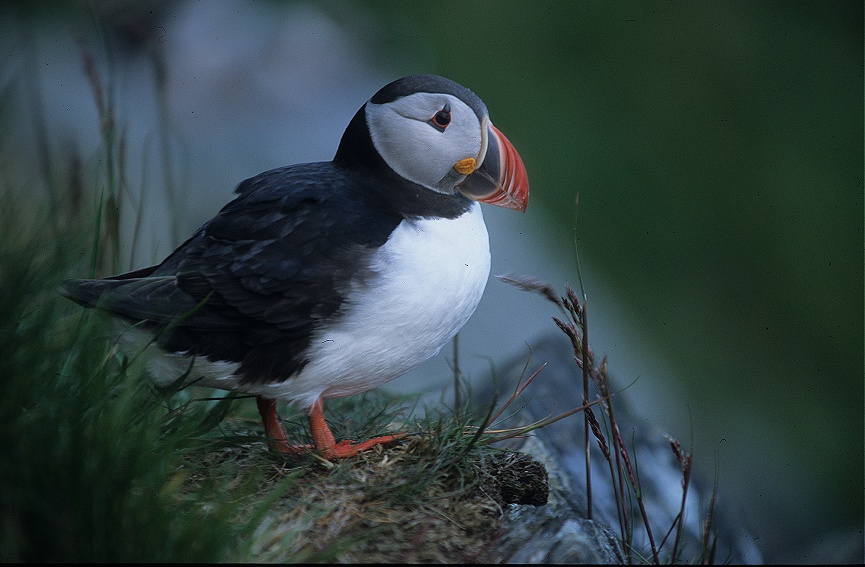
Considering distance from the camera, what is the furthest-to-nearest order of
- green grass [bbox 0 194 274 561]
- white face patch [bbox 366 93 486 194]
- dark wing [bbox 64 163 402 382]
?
1. white face patch [bbox 366 93 486 194]
2. dark wing [bbox 64 163 402 382]
3. green grass [bbox 0 194 274 561]

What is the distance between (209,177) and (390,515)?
10.4ft

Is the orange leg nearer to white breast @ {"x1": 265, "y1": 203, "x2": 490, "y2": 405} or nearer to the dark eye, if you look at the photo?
white breast @ {"x1": 265, "y1": 203, "x2": 490, "y2": 405}

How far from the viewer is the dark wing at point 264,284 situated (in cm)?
247

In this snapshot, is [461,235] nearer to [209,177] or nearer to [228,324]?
[228,324]

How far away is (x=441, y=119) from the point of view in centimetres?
265

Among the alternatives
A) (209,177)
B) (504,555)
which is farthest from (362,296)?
(209,177)

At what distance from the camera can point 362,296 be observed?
2.47 metres

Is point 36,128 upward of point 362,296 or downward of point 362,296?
upward

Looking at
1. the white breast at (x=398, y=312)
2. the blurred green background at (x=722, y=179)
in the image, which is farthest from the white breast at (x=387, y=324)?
the blurred green background at (x=722, y=179)

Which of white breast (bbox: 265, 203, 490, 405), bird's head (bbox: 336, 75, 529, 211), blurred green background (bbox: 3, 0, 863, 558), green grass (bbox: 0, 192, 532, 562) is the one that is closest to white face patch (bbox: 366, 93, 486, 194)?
bird's head (bbox: 336, 75, 529, 211)

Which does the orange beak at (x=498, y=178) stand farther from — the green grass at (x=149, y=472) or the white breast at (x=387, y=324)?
the green grass at (x=149, y=472)

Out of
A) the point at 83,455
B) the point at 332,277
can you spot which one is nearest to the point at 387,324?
the point at 332,277

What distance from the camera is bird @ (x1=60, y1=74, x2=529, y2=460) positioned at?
248 centimetres

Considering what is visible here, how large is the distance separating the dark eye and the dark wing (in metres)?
0.33
